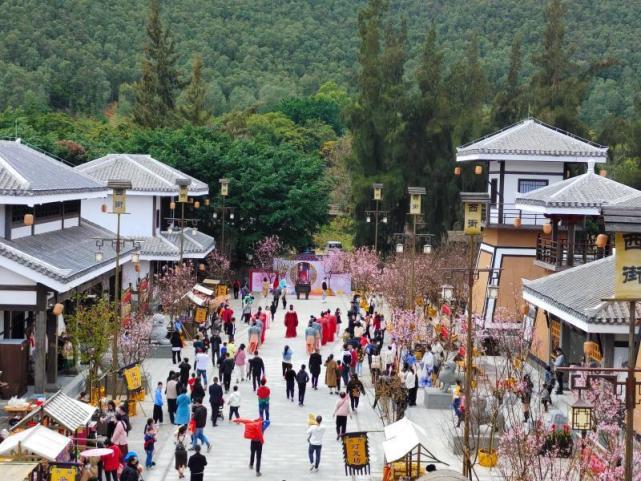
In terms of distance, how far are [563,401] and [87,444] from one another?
47.2 feet

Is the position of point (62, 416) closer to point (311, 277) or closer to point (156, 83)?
point (311, 277)

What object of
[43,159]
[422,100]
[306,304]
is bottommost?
[306,304]

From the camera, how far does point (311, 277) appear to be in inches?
2302

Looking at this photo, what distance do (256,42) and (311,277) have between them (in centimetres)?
6293

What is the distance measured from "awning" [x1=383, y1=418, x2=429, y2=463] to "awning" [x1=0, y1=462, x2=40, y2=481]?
6.36 meters

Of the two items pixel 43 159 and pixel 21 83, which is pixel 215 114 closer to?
pixel 21 83

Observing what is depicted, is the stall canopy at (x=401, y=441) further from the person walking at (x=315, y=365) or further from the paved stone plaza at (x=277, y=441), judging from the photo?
the person walking at (x=315, y=365)

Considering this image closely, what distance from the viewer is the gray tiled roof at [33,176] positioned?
93.8ft

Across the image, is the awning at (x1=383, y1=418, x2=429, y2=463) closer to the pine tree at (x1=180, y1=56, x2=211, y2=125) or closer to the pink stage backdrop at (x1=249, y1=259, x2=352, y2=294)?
the pink stage backdrop at (x1=249, y1=259, x2=352, y2=294)

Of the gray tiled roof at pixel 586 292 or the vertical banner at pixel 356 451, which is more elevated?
the gray tiled roof at pixel 586 292

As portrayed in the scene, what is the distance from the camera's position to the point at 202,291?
147 feet

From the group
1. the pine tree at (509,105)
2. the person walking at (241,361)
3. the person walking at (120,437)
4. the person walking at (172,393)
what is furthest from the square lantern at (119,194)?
the pine tree at (509,105)

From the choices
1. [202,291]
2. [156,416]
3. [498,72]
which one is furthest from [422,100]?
[156,416]

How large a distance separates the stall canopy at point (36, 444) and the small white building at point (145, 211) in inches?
1198
